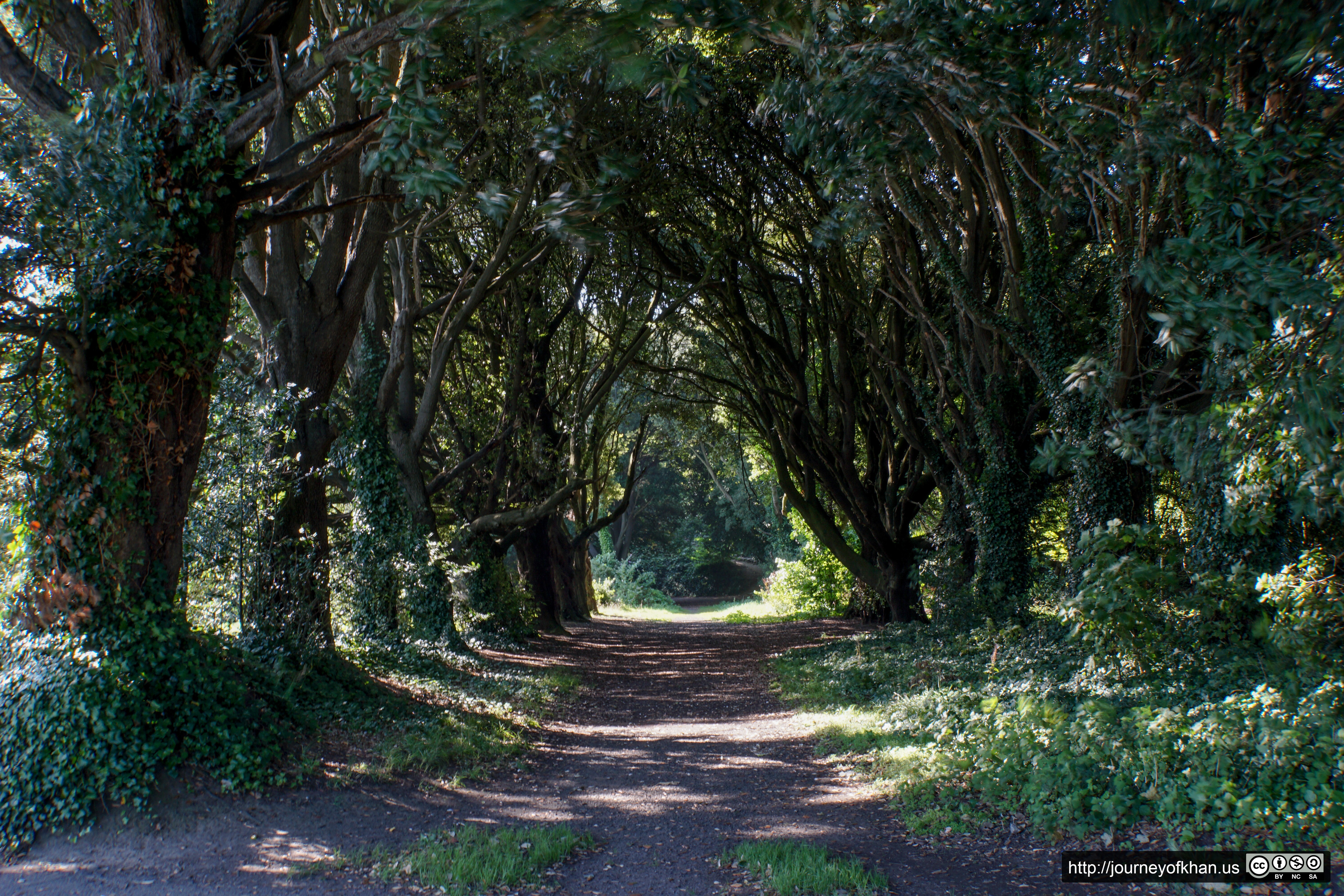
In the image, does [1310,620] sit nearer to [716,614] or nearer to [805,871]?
[805,871]

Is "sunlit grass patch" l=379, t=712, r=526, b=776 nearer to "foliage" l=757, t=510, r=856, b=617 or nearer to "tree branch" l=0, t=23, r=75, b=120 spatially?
"tree branch" l=0, t=23, r=75, b=120

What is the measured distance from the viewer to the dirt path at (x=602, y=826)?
15.3ft

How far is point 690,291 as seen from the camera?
1458 centimetres

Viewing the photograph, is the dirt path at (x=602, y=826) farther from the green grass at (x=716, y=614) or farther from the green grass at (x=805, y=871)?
the green grass at (x=716, y=614)

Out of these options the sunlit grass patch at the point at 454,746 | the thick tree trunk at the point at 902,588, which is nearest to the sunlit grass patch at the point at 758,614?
the thick tree trunk at the point at 902,588

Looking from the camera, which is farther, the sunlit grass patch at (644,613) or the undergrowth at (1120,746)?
the sunlit grass patch at (644,613)

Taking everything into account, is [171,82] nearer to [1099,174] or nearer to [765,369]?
[1099,174]

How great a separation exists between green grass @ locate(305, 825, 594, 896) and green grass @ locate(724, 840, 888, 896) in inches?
46.0

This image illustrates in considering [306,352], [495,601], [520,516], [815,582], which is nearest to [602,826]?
[306,352]

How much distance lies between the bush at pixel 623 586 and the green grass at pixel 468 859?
25.9m

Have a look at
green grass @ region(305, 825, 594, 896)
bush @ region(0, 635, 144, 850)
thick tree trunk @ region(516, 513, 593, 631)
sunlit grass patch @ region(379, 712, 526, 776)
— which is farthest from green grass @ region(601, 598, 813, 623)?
bush @ region(0, 635, 144, 850)

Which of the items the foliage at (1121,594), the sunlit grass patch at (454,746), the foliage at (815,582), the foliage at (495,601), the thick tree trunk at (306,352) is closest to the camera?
the foliage at (1121,594)

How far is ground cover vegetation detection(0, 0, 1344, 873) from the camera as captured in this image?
494cm

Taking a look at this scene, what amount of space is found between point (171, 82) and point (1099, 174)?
8.08m
